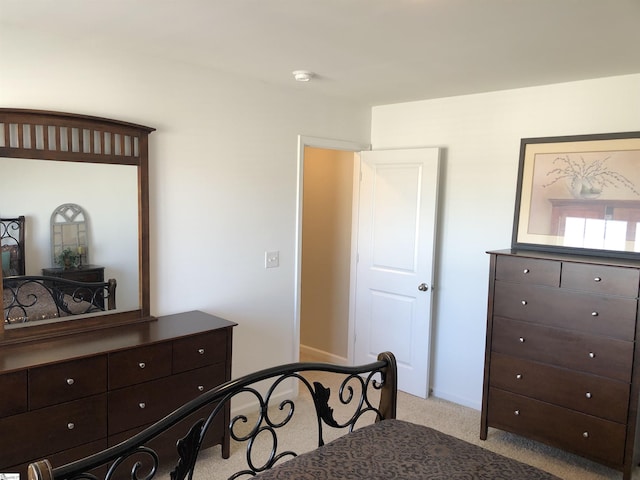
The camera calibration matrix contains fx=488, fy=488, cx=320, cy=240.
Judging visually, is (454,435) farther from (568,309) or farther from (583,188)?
(583,188)

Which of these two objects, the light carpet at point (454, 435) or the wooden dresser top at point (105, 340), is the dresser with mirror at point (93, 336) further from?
the light carpet at point (454, 435)

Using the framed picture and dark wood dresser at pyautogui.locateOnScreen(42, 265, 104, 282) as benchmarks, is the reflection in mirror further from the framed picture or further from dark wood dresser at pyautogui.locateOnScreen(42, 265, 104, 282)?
the framed picture

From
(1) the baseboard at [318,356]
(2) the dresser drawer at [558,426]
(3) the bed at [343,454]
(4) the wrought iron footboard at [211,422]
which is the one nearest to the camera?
(4) the wrought iron footboard at [211,422]

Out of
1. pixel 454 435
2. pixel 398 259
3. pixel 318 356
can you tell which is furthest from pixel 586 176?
pixel 318 356

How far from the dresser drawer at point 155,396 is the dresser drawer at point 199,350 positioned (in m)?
0.05

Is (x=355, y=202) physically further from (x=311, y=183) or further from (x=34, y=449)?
(x=34, y=449)

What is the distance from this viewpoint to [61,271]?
270cm

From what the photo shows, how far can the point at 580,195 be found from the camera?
3.30 metres

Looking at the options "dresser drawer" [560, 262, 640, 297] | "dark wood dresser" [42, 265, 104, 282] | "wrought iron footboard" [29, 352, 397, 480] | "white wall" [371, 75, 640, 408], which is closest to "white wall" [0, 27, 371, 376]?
"dark wood dresser" [42, 265, 104, 282]

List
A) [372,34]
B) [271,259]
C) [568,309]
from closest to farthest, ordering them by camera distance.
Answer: [372,34] → [568,309] → [271,259]

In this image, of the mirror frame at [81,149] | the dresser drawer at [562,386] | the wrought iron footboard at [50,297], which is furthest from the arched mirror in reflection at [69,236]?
the dresser drawer at [562,386]

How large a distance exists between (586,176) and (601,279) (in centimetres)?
79

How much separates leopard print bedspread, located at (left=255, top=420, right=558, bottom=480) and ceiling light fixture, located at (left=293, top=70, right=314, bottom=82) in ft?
7.42

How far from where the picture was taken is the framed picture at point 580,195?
10.2 ft
